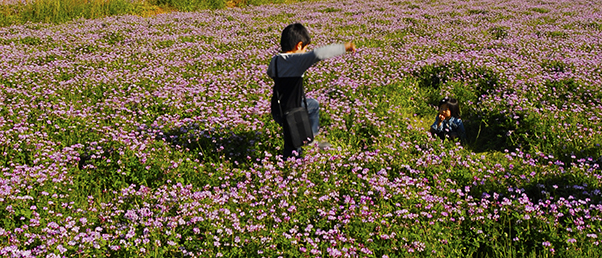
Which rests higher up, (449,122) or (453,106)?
(453,106)

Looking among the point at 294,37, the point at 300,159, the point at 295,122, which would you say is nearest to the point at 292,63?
the point at 294,37

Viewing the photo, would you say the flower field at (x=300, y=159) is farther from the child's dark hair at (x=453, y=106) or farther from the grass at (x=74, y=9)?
Result: the grass at (x=74, y=9)

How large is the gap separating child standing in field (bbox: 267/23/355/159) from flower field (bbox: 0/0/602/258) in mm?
701

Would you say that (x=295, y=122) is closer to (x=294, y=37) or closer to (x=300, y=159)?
(x=300, y=159)

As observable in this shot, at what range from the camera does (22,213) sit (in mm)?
4254

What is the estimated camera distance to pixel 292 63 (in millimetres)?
5094

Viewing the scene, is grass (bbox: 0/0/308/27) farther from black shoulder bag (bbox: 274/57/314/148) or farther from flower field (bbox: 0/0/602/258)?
black shoulder bag (bbox: 274/57/314/148)

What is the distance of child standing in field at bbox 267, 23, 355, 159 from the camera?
15.9 ft

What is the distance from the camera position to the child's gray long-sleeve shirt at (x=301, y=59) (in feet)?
15.7

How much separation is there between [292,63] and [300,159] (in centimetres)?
123

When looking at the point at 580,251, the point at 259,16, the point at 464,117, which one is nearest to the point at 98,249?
the point at 580,251

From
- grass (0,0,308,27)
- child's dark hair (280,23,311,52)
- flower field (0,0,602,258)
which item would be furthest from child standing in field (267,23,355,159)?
grass (0,0,308,27)

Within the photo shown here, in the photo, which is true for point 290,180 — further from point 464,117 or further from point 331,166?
point 464,117

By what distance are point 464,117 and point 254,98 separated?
4.25m
